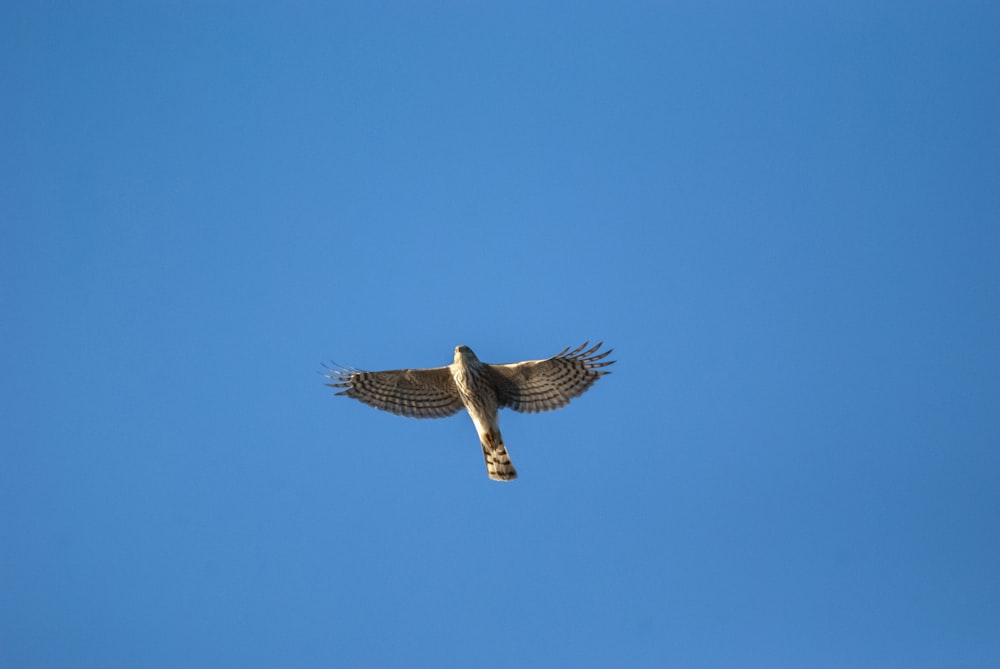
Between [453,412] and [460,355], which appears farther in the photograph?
[453,412]

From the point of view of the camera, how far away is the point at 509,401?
14336 mm

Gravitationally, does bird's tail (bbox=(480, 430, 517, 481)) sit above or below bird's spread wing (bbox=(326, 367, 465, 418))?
below

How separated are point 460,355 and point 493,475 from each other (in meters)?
1.85

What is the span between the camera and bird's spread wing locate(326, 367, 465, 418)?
14383 mm

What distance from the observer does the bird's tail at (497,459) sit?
14.3 m

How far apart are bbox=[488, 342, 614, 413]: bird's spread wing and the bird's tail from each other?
494 mm

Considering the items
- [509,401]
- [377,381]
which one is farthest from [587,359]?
[377,381]

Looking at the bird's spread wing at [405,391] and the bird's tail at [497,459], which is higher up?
the bird's spread wing at [405,391]

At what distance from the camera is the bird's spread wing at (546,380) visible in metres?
13.9

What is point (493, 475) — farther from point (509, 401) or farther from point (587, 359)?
point (587, 359)

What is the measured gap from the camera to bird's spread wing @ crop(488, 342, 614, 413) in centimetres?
1391

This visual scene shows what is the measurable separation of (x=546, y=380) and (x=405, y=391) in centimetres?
206

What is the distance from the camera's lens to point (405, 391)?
14.6 metres

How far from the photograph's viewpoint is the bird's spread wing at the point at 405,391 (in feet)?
47.2
